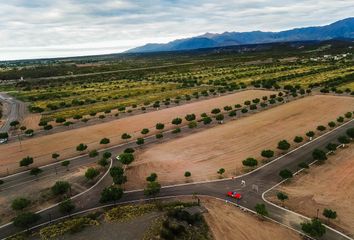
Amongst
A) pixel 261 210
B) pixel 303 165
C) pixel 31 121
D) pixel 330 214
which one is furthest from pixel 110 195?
pixel 31 121

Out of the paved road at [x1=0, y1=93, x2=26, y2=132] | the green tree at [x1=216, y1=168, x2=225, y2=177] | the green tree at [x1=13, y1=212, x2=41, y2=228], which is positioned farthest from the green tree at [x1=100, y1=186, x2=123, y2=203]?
the paved road at [x1=0, y1=93, x2=26, y2=132]

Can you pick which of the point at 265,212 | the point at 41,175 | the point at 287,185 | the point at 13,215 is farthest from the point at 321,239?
the point at 41,175

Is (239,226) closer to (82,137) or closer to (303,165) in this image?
(303,165)

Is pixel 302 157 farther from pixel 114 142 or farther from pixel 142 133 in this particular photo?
pixel 114 142

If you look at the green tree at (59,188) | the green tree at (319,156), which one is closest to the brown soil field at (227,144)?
the green tree at (59,188)

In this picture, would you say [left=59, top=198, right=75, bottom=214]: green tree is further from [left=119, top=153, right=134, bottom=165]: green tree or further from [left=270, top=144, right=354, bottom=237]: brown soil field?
[left=270, top=144, right=354, bottom=237]: brown soil field

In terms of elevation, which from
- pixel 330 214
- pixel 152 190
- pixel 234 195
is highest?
pixel 152 190

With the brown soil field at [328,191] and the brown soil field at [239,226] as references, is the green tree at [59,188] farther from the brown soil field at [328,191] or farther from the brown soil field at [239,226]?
the brown soil field at [328,191]
